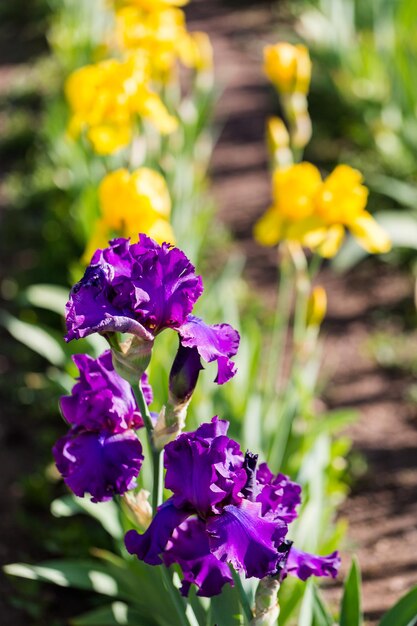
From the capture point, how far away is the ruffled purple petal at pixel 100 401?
53.2 inches

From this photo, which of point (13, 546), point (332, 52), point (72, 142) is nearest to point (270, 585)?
point (13, 546)

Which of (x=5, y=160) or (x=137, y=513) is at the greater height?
(x=5, y=160)

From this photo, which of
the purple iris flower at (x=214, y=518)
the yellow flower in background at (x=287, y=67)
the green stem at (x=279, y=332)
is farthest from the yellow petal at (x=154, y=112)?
the purple iris flower at (x=214, y=518)

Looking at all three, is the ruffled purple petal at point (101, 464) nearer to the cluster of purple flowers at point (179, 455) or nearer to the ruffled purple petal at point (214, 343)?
the cluster of purple flowers at point (179, 455)

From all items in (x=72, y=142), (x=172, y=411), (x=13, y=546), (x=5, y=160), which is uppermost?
(x=5, y=160)

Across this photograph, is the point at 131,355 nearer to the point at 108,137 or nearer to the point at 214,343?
the point at 214,343

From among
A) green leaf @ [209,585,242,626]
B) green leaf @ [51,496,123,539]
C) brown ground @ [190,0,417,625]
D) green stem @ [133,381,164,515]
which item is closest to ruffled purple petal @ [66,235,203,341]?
green stem @ [133,381,164,515]

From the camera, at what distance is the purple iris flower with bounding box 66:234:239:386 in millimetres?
1189

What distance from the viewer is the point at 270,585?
1304 mm

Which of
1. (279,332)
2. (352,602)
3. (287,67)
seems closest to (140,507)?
(352,602)

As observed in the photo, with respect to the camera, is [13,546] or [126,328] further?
[13,546]

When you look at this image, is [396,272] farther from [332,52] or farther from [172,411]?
[172,411]

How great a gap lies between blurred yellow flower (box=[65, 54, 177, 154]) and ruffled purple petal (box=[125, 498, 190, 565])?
1.65 meters

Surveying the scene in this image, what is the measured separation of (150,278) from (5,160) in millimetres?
3886
